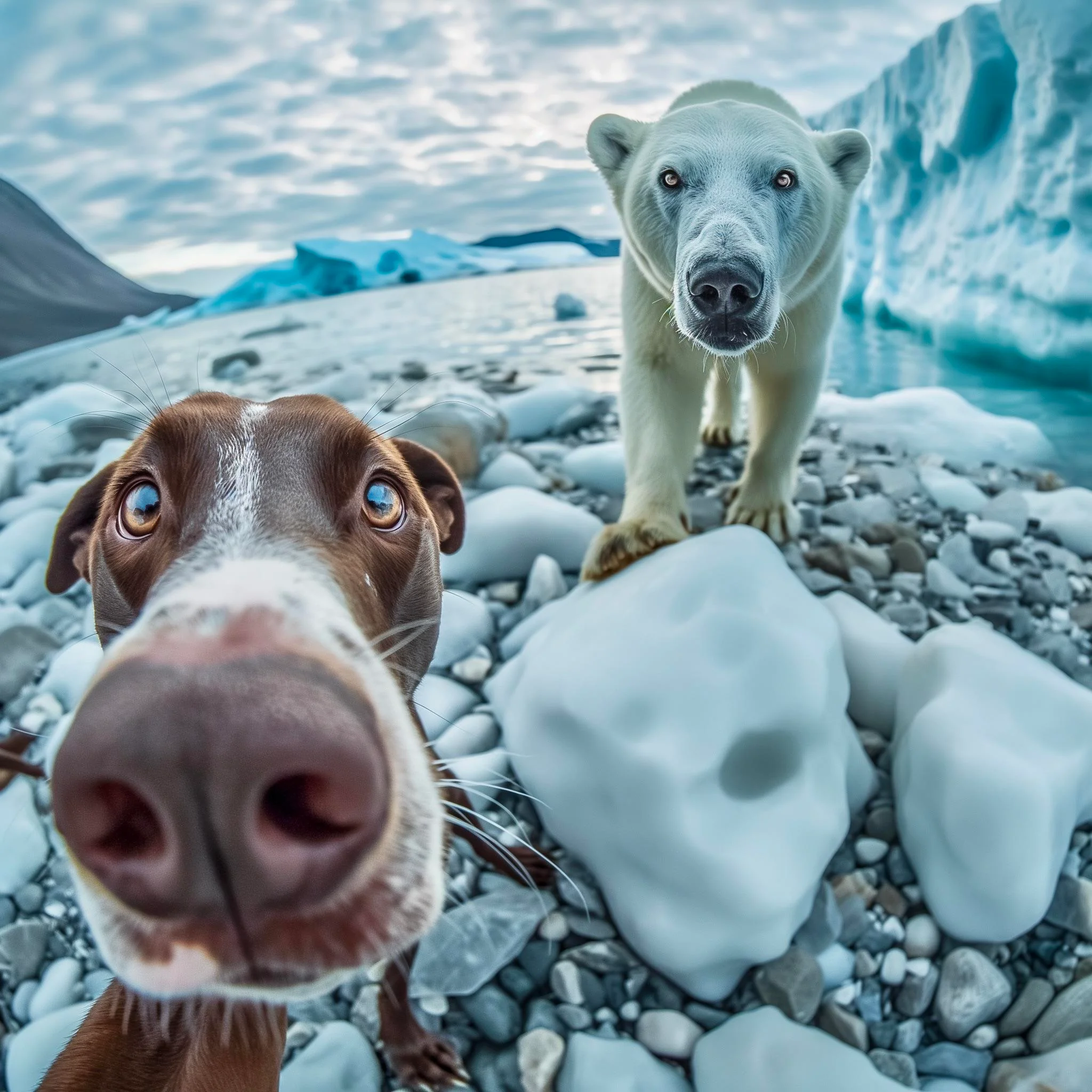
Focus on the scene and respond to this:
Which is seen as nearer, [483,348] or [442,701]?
[442,701]

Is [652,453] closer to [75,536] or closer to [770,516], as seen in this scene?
[770,516]

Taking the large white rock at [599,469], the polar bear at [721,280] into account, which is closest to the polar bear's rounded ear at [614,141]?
the polar bear at [721,280]

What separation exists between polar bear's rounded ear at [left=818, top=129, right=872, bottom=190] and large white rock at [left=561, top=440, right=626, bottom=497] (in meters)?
0.98

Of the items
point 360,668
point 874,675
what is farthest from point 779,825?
point 360,668

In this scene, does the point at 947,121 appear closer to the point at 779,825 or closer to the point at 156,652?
the point at 779,825

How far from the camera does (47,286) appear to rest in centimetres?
366

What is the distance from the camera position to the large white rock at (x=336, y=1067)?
3.33 feet

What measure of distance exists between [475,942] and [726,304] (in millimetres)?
1079

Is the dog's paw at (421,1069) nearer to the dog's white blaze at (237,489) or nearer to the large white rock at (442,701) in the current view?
the large white rock at (442,701)

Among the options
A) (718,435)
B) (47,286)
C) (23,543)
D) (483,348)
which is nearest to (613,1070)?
(718,435)

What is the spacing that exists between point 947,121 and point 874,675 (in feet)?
10.9

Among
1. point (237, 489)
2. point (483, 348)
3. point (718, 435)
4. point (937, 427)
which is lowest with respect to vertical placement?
point (483, 348)

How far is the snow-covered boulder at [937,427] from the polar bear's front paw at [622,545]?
1073 mm

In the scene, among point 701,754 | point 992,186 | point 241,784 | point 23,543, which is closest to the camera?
point 241,784
